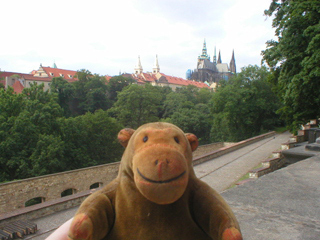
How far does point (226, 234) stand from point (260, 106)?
3208 centimetres

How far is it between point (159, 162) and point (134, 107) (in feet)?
134

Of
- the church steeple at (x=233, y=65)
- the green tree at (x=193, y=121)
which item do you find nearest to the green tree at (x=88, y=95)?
the green tree at (x=193, y=121)

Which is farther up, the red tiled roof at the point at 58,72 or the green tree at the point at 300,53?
the red tiled roof at the point at 58,72

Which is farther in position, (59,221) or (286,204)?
(59,221)

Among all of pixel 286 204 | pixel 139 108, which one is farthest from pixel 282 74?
pixel 139 108

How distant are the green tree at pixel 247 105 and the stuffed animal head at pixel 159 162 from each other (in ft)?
97.6

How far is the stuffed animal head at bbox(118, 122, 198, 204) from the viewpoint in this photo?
5.38ft

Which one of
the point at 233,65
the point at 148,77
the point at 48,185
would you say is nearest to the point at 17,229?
the point at 48,185

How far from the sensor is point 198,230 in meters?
1.89

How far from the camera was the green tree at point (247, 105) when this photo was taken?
31562mm

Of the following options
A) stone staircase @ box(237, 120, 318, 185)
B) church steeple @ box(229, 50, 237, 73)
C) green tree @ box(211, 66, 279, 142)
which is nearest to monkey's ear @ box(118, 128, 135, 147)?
stone staircase @ box(237, 120, 318, 185)

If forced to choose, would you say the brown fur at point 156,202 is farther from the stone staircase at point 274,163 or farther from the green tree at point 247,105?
the green tree at point 247,105

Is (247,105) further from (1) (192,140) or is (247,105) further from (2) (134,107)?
(1) (192,140)

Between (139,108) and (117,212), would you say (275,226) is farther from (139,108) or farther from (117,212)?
(139,108)
